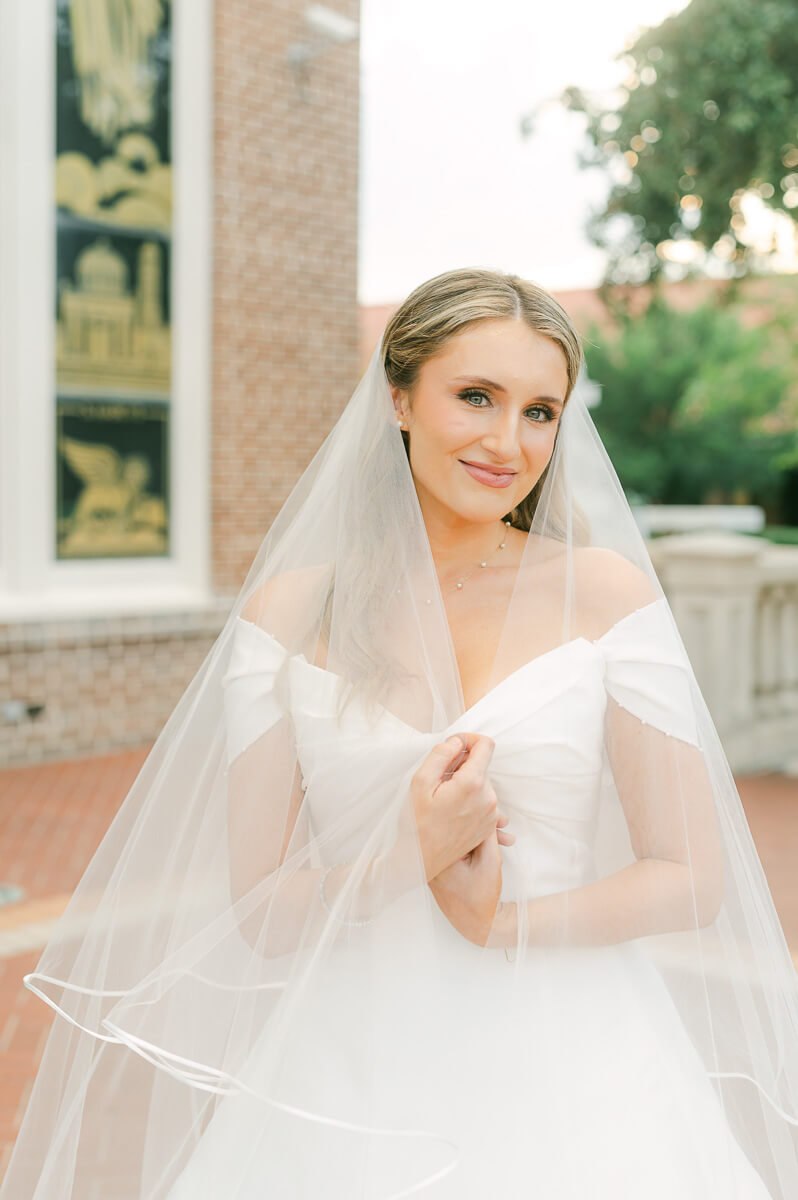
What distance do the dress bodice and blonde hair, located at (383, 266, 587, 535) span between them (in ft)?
1.42

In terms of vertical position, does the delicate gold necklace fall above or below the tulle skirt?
above

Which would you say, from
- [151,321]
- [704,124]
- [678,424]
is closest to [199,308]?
[151,321]

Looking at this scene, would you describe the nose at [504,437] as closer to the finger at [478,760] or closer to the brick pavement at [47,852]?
the finger at [478,760]

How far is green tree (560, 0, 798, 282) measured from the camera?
908 centimetres

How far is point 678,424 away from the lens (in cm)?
4047

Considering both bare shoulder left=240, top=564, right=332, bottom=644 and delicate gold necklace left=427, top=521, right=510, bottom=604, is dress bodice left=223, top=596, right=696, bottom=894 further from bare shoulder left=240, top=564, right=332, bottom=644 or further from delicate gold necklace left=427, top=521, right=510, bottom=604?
delicate gold necklace left=427, top=521, right=510, bottom=604

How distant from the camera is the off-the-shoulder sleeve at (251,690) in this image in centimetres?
178

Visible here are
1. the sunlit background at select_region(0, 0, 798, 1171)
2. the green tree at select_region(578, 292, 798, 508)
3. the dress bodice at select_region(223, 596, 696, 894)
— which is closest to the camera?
the dress bodice at select_region(223, 596, 696, 894)

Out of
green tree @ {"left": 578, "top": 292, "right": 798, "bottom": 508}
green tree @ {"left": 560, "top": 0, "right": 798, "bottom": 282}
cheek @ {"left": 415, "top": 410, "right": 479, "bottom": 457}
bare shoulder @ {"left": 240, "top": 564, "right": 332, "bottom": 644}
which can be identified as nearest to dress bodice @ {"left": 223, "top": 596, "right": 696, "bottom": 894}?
bare shoulder @ {"left": 240, "top": 564, "right": 332, "bottom": 644}

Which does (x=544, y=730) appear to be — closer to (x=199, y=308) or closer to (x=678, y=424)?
(x=199, y=308)

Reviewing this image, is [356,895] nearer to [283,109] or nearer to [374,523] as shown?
[374,523]

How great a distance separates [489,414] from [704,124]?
8989mm

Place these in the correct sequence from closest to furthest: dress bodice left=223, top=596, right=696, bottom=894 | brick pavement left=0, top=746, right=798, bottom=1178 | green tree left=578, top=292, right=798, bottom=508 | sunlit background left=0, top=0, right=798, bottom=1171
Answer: dress bodice left=223, top=596, right=696, bottom=894
brick pavement left=0, top=746, right=798, bottom=1178
sunlit background left=0, top=0, right=798, bottom=1171
green tree left=578, top=292, right=798, bottom=508

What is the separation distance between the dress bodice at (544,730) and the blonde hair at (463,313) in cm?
43
